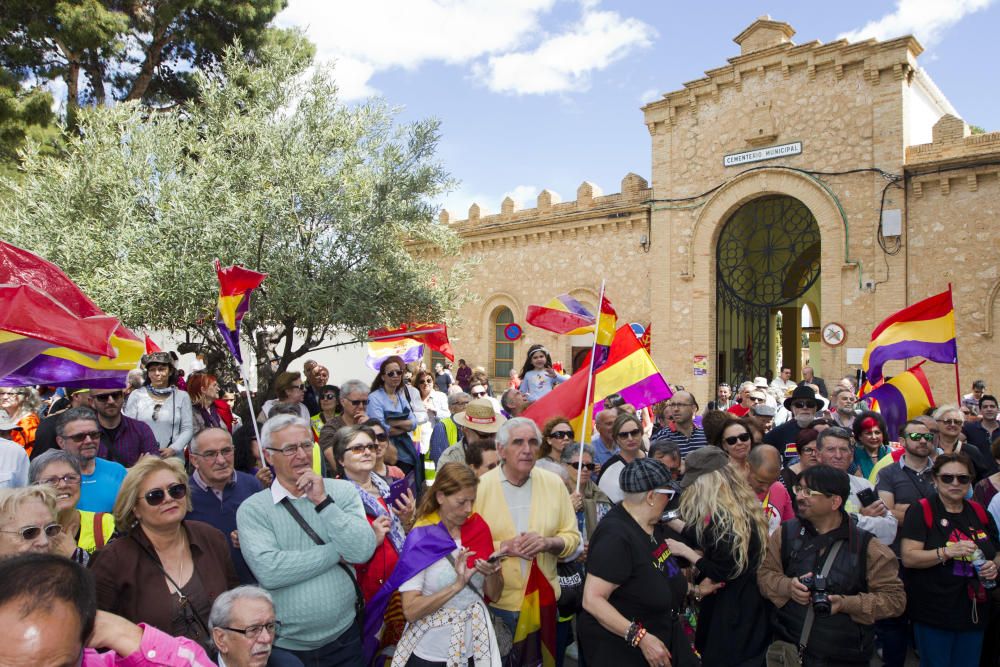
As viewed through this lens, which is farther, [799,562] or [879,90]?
[879,90]

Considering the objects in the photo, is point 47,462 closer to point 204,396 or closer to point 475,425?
point 475,425

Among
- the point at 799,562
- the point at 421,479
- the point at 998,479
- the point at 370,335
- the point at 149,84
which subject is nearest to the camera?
the point at 799,562

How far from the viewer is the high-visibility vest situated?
3.64m

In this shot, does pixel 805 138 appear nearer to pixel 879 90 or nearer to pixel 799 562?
pixel 879 90

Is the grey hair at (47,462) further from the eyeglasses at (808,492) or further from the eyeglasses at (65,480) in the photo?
the eyeglasses at (808,492)

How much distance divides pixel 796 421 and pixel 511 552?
417cm

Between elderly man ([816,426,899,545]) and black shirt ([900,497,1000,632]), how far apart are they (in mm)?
185

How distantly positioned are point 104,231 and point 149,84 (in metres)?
7.45

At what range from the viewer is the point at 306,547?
3.39 metres

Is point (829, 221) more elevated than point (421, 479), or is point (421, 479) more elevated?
point (829, 221)

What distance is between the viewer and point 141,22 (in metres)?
15.6

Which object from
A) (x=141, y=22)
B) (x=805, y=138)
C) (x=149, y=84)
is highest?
(x=141, y=22)

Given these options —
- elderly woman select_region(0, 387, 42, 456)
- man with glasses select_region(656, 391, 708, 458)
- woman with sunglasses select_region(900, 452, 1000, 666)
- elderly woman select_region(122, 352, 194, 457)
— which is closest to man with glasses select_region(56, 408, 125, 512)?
elderly woman select_region(122, 352, 194, 457)

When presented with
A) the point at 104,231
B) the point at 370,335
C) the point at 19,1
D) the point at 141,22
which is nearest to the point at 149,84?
the point at 141,22
